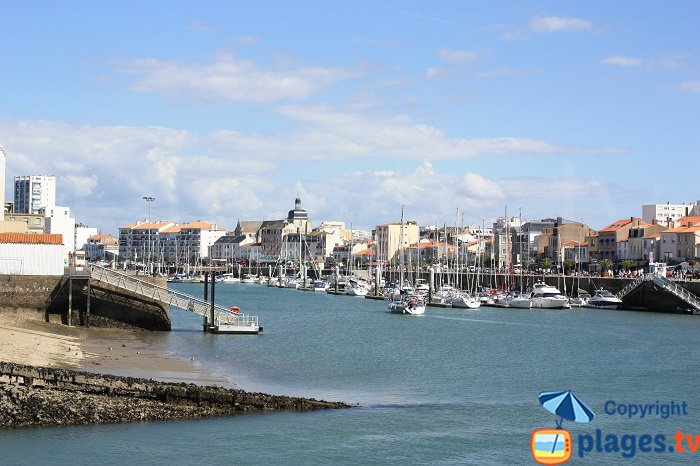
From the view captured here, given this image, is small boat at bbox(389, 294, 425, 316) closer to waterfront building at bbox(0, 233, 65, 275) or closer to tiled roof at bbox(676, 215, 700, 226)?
waterfront building at bbox(0, 233, 65, 275)

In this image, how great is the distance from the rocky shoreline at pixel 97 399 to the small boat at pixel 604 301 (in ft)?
232

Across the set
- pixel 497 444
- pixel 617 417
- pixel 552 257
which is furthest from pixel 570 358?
pixel 552 257

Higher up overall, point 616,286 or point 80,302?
point 616,286

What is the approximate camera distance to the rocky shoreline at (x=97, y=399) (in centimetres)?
2688

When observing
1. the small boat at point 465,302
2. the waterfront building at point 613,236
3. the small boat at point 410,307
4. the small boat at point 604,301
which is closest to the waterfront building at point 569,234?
the waterfront building at point 613,236

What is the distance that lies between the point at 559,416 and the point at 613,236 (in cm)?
14886

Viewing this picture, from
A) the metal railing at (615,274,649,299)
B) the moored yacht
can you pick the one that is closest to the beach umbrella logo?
the metal railing at (615,274,649,299)

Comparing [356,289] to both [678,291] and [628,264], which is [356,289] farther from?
[678,291]

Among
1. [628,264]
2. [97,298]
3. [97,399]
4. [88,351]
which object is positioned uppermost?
→ [628,264]

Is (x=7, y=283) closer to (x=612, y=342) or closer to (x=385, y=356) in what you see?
(x=385, y=356)

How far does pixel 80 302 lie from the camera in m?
51.1

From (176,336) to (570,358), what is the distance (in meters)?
20.0

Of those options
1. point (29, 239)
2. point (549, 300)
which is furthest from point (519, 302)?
point (29, 239)

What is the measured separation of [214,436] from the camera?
26656 mm
